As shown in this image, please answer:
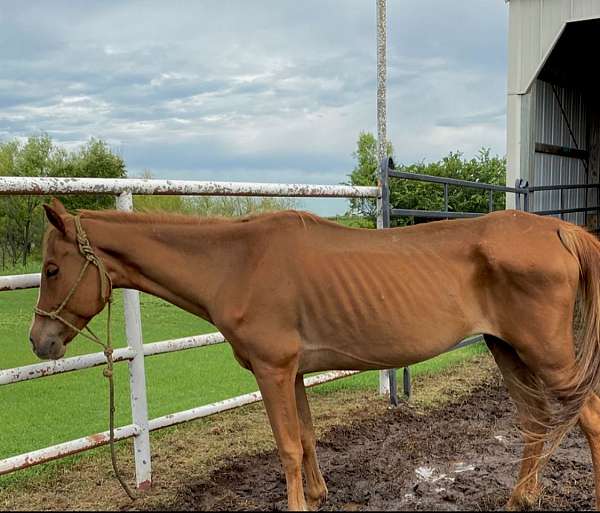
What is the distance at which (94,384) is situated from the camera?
555 cm

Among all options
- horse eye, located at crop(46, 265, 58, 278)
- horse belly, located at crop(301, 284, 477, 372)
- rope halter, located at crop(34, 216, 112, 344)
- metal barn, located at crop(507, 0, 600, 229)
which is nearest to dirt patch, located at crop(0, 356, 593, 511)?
horse belly, located at crop(301, 284, 477, 372)

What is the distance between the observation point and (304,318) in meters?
2.95

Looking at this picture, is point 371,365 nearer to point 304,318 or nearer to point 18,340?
point 304,318

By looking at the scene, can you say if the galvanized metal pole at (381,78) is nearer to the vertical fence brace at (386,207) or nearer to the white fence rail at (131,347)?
the vertical fence brace at (386,207)

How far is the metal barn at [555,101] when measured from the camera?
27.6 ft

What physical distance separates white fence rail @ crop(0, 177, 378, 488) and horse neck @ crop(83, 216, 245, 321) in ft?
1.44

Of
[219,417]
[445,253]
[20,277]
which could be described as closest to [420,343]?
[445,253]

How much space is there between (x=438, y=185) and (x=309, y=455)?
1560 centimetres

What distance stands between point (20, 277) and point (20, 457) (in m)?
0.89

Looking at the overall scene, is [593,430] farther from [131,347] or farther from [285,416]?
[131,347]

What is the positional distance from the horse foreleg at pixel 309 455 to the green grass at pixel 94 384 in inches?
68.5

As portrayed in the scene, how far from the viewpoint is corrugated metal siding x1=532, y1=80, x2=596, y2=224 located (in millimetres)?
9938

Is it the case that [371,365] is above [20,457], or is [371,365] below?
above

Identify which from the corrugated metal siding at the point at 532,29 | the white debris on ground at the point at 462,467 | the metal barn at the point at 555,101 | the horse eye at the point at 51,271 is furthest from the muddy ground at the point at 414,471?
the corrugated metal siding at the point at 532,29
